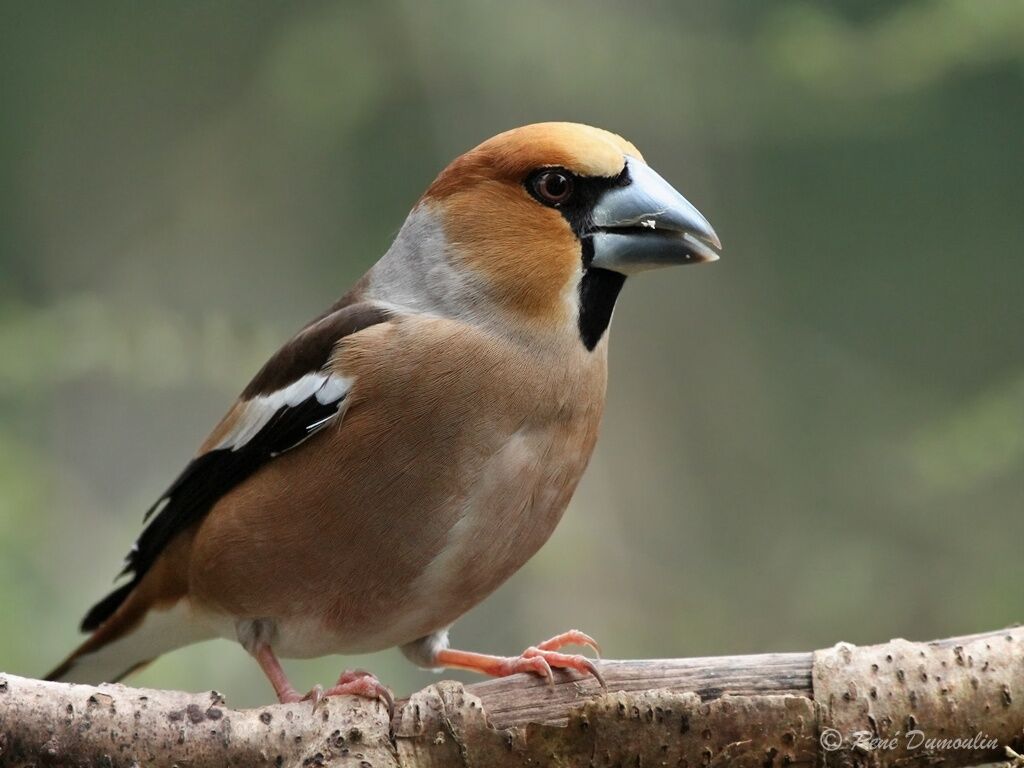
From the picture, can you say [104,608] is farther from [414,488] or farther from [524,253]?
[524,253]

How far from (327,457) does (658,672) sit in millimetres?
801

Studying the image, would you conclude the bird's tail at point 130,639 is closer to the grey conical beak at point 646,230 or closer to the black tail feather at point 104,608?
the black tail feather at point 104,608

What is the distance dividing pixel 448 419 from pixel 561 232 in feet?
1.53

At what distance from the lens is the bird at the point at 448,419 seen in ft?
7.69

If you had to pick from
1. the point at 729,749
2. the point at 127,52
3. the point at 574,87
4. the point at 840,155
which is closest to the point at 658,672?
the point at 729,749

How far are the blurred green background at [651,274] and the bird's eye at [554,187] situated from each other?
Answer: 1599 mm

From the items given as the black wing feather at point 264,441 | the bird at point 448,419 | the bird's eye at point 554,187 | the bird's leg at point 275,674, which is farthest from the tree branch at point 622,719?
the bird's eye at point 554,187

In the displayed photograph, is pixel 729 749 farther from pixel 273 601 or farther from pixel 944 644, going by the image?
pixel 273 601

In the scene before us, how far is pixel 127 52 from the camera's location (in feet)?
15.3

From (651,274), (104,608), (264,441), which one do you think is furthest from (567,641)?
(651,274)

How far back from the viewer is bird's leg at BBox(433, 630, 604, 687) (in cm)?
229

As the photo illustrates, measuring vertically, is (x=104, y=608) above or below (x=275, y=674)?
above

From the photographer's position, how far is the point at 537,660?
2305 mm

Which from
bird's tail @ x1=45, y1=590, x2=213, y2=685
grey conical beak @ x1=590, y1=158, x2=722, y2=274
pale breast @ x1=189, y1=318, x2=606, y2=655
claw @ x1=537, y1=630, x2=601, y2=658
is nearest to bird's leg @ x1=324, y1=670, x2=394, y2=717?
pale breast @ x1=189, y1=318, x2=606, y2=655
